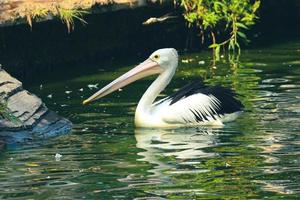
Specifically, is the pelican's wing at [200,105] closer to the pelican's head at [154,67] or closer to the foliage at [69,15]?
the pelican's head at [154,67]

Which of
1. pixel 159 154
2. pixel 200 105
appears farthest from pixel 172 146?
pixel 200 105

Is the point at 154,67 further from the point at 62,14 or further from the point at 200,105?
→ the point at 62,14

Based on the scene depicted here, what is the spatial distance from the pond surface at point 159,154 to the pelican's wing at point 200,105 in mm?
205

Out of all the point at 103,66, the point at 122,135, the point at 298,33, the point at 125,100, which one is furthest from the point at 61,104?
the point at 298,33

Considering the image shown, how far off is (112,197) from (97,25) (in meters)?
10.2

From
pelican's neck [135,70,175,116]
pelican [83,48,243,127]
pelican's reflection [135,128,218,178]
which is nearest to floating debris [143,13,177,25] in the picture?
pelican's neck [135,70,175,116]

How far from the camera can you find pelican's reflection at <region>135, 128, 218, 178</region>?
1102 cm

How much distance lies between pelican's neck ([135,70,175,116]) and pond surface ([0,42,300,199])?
0.78 ft

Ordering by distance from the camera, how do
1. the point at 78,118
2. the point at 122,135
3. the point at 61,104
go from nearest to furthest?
the point at 122,135 → the point at 78,118 → the point at 61,104

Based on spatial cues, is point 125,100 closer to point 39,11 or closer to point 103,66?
point 39,11

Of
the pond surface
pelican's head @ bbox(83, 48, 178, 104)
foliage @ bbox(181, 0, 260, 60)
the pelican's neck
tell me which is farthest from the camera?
foliage @ bbox(181, 0, 260, 60)

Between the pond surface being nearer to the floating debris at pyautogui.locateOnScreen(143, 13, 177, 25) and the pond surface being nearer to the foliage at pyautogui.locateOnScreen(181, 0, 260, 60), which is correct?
the foliage at pyautogui.locateOnScreen(181, 0, 260, 60)

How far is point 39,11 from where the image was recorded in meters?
17.3

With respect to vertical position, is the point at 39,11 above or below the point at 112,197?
above
